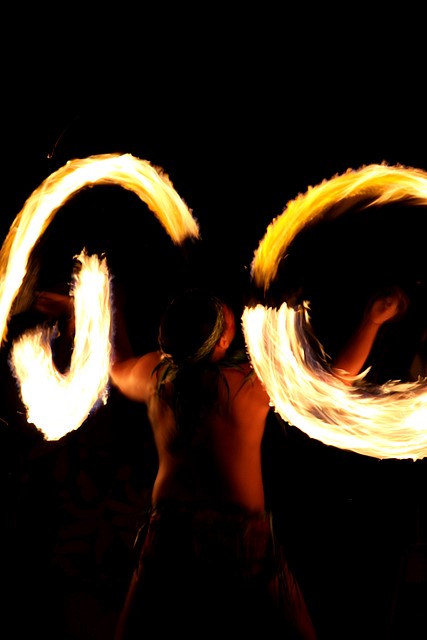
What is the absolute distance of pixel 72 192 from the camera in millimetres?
3705

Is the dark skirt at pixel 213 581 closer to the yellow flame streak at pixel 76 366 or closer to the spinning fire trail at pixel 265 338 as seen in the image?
the spinning fire trail at pixel 265 338

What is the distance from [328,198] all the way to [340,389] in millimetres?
883

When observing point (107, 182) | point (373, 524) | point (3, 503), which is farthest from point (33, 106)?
point (373, 524)

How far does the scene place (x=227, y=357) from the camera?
3223 millimetres

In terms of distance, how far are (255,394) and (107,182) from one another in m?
1.41

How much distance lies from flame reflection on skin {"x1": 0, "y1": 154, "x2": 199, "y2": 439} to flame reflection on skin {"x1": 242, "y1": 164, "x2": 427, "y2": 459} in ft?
2.55

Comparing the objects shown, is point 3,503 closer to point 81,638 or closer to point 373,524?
point 81,638

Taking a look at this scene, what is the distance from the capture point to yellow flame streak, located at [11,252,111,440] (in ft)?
11.3

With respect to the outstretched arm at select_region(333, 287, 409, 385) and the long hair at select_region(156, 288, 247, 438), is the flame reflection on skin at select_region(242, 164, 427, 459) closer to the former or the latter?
the outstretched arm at select_region(333, 287, 409, 385)

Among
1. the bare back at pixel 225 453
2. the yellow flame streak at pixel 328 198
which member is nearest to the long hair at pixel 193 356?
the bare back at pixel 225 453

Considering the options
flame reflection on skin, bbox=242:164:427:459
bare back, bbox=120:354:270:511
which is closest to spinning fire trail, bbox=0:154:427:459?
flame reflection on skin, bbox=242:164:427:459

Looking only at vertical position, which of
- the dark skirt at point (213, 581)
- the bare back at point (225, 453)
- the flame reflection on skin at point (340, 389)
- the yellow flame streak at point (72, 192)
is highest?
the yellow flame streak at point (72, 192)

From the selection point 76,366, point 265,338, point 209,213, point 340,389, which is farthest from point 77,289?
point 340,389

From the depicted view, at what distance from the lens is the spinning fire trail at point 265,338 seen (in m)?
2.85
